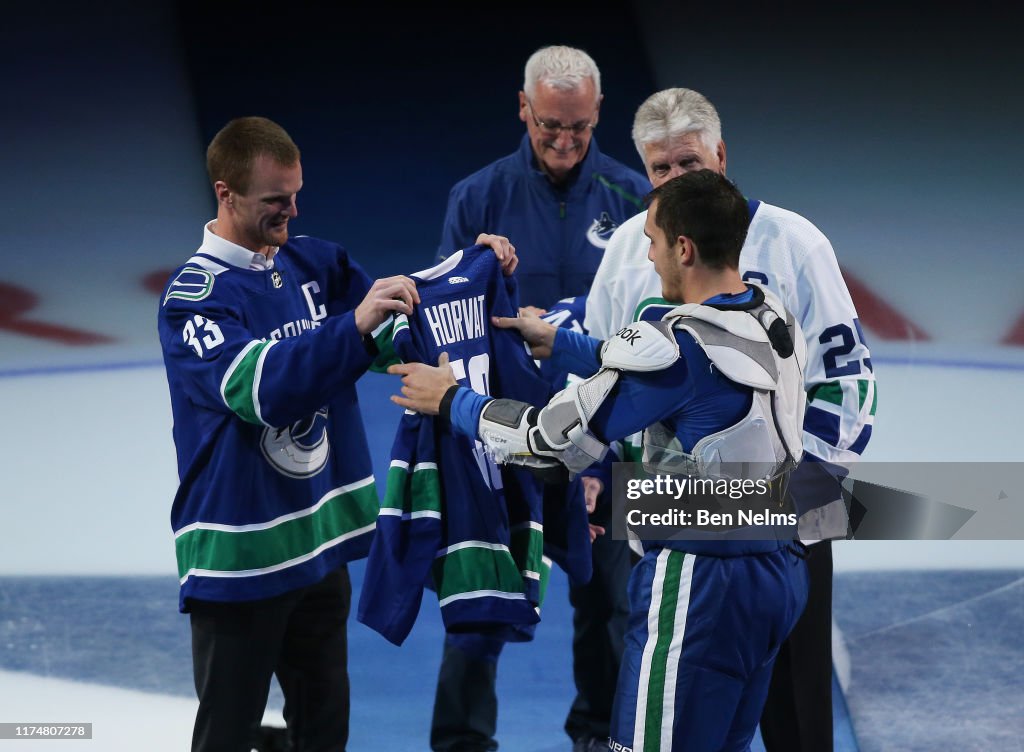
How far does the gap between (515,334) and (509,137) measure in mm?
4307

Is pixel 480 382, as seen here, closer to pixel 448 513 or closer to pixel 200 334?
pixel 448 513

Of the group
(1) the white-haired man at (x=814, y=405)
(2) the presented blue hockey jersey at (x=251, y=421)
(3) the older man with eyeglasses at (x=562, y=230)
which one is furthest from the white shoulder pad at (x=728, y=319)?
(3) the older man with eyeglasses at (x=562, y=230)

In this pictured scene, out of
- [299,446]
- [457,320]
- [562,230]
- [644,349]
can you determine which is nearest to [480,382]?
[457,320]

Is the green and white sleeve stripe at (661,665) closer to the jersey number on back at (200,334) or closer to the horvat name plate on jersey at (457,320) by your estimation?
the horvat name plate on jersey at (457,320)

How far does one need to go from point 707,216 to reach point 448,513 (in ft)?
2.99

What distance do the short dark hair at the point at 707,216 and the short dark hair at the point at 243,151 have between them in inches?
36.3

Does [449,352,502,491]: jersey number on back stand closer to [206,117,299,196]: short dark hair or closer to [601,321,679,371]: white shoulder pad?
[601,321,679,371]: white shoulder pad

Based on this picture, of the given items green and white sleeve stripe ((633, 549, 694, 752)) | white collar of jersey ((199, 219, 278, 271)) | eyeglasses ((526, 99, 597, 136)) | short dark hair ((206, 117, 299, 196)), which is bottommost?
green and white sleeve stripe ((633, 549, 694, 752))

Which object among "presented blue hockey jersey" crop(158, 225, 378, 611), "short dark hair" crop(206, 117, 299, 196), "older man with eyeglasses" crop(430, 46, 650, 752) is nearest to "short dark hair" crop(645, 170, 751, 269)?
"presented blue hockey jersey" crop(158, 225, 378, 611)

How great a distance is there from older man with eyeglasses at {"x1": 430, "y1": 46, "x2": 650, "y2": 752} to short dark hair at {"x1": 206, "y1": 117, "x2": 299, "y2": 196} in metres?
1.20

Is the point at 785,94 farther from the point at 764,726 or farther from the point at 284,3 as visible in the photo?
the point at 764,726

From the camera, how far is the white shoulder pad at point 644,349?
8.86 ft

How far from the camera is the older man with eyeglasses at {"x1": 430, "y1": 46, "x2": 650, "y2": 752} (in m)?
3.92

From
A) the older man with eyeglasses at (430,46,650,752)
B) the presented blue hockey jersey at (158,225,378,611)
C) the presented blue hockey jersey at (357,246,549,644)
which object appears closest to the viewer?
the presented blue hockey jersey at (158,225,378,611)
